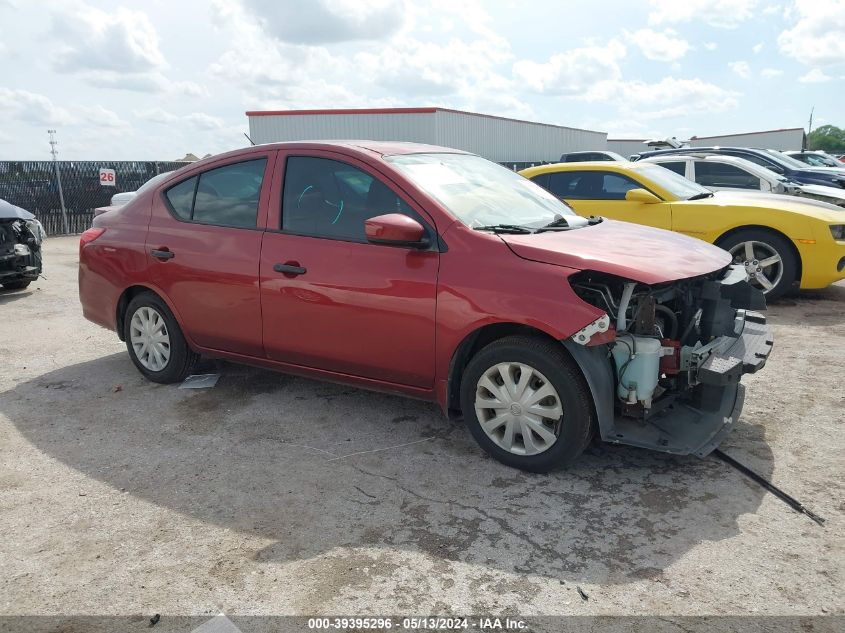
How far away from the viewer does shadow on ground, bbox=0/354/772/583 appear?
3.09m

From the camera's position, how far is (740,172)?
32.1 feet

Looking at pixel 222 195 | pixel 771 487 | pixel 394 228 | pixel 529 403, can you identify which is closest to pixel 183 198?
pixel 222 195

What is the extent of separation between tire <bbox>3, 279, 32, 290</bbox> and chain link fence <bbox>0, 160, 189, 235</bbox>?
8.37 m

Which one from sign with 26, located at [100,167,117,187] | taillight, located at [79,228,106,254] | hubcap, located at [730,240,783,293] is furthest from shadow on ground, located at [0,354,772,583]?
sign with 26, located at [100,167,117,187]

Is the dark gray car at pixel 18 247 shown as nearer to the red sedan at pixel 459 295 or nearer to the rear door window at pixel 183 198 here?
the red sedan at pixel 459 295

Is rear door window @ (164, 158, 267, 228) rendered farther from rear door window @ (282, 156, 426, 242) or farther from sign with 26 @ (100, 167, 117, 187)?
sign with 26 @ (100, 167, 117, 187)

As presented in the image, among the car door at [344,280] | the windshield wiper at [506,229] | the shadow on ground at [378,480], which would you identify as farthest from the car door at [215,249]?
the windshield wiper at [506,229]

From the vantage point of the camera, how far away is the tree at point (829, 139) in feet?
295

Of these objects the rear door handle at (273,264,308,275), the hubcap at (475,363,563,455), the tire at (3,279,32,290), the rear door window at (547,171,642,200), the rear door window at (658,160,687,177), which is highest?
the rear door window at (658,160,687,177)

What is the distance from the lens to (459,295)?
12.2 feet

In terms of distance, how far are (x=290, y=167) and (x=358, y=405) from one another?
1.67 metres

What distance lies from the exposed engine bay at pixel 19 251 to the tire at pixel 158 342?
4.47m

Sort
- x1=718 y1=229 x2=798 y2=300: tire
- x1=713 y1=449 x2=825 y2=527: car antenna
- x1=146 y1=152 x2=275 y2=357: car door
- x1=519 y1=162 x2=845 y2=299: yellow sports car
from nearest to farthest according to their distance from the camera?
x1=713 y1=449 x2=825 y2=527: car antenna
x1=146 y1=152 x2=275 y2=357: car door
x1=519 y1=162 x2=845 y2=299: yellow sports car
x1=718 y1=229 x2=798 y2=300: tire

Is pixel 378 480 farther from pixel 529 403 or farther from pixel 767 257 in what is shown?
pixel 767 257
